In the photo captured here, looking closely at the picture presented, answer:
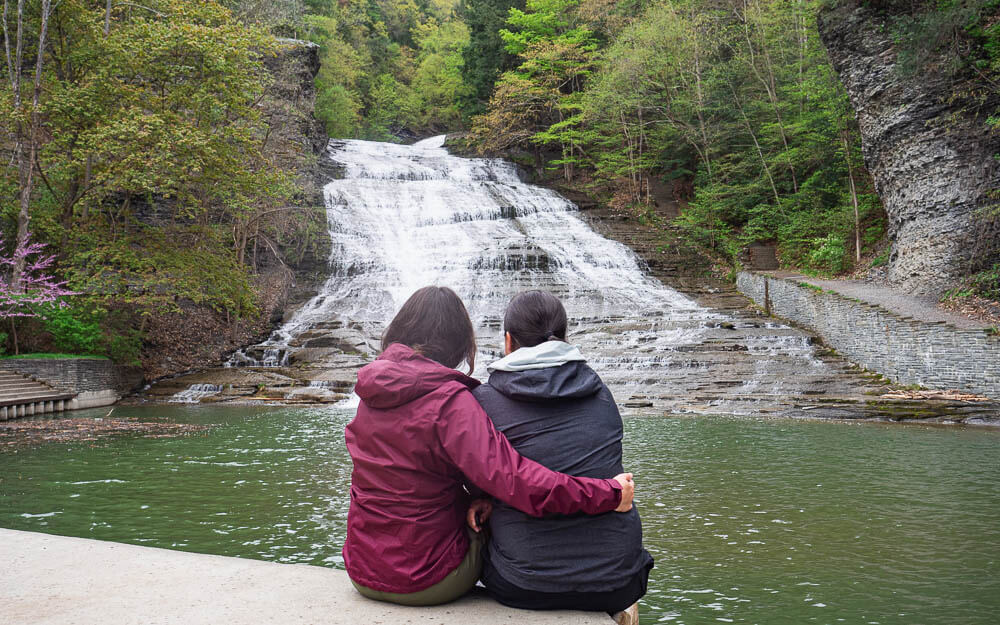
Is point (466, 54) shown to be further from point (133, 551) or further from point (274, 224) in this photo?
point (133, 551)

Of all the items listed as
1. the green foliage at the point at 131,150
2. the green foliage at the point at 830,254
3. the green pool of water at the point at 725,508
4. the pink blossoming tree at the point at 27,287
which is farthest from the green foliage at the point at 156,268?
the green foliage at the point at 830,254

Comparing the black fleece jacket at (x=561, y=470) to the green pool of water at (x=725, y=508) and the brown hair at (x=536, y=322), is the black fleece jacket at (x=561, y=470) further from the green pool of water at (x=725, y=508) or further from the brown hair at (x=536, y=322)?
the green pool of water at (x=725, y=508)

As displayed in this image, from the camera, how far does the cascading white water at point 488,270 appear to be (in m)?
14.9

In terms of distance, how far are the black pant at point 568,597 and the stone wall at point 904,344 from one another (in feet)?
35.4

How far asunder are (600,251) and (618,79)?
26.2ft

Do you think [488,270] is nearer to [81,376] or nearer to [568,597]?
[81,376]

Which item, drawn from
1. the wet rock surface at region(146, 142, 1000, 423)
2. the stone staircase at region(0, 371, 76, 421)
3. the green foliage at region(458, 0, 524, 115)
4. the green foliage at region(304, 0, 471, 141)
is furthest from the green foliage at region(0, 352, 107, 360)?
the green foliage at region(458, 0, 524, 115)

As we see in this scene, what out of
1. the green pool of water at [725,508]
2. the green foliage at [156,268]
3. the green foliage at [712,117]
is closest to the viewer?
the green pool of water at [725,508]

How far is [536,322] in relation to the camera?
2.41 m

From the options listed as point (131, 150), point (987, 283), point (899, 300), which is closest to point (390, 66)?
point (131, 150)

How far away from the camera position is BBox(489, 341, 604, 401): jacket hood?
2186 mm

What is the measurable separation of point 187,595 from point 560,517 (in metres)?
1.44

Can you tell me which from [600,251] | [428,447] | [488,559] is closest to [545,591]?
[488,559]

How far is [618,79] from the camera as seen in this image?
2709 cm
